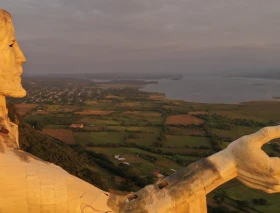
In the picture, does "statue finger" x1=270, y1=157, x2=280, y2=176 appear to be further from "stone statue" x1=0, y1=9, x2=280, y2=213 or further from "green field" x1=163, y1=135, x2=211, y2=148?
"green field" x1=163, y1=135, x2=211, y2=148

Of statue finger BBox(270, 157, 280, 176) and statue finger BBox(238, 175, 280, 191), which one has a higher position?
statue finger BBox(270, 157, 280, 176)

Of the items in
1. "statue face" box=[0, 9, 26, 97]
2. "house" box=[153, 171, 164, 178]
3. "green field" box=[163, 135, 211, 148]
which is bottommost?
"house" box=[153, 171, 164, 178]

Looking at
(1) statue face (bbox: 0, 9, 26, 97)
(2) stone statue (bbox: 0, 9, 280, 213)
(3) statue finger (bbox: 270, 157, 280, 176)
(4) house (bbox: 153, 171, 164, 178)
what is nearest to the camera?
(2) stone statue (bbox: 0, 9, 280, 213)

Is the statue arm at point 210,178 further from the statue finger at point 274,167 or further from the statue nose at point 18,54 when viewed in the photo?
the statue nose at point 18,54

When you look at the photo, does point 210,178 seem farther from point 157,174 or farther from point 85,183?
point 157,174

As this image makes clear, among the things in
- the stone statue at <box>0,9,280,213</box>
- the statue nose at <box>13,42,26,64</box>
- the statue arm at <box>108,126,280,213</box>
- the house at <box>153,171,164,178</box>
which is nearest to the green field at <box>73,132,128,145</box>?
the house at <box>153,171,164,178</box>

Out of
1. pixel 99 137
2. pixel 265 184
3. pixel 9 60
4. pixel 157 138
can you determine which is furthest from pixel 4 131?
pixel 157 138
